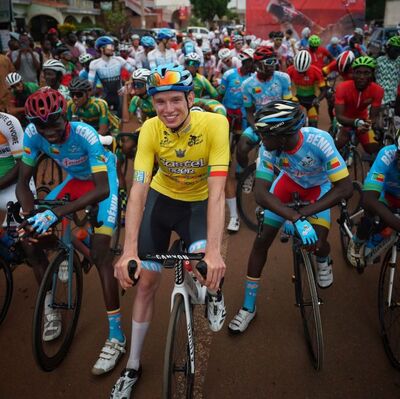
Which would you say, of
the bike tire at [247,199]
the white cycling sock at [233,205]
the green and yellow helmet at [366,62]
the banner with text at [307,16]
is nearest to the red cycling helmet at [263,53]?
the green and yellow helmet at [366,62]

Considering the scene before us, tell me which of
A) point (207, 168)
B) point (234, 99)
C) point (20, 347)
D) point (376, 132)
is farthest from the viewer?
point (234, 99)

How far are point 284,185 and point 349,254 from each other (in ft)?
3.52

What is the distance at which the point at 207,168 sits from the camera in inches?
120

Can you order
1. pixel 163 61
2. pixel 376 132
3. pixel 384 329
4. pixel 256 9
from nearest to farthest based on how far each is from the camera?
pixel 384 329, pixel 376 132, pixel 163 61, pixel 256 9

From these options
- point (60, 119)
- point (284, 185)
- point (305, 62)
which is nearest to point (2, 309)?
point (60, 119)

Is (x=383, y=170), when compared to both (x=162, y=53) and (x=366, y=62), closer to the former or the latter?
(x=366, y=62)

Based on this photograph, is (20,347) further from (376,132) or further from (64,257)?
(376,132)

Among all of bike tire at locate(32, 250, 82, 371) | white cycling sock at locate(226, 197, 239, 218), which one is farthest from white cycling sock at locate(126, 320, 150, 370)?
white cycling sock at locate(226, 197, 239, 218)

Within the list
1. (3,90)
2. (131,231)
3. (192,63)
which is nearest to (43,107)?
(131,231)

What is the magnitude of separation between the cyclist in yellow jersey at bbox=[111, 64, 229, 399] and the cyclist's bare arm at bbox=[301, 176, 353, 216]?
0.85m

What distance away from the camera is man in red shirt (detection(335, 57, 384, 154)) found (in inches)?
216

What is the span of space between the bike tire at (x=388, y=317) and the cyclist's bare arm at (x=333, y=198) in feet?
2.19

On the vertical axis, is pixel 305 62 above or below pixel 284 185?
above

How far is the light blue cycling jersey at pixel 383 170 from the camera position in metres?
3.27
